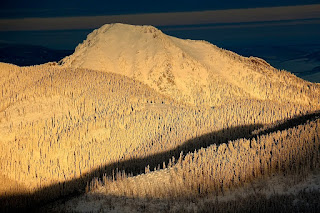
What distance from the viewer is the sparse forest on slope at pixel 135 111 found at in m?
20.6

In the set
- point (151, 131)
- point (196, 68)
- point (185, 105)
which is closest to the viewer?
point (151, 131)

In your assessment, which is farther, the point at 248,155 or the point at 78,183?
the point at 78,183

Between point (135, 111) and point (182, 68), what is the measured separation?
8.39 meters

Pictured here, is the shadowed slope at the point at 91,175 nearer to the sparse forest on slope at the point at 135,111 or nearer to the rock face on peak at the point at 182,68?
the sparse forest on slope at the point at 135,111

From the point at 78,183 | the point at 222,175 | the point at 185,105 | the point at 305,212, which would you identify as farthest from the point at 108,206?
the point at 185,105

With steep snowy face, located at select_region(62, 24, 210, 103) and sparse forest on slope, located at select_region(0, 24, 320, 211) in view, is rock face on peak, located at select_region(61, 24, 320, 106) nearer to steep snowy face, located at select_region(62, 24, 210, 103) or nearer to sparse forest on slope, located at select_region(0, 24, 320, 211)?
steep snowy face, located at select_region(62, 24, 210, 103)

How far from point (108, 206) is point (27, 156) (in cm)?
1067

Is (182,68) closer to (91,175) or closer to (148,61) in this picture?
(148,61)

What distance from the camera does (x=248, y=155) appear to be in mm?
16047

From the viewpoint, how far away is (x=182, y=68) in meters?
33.0

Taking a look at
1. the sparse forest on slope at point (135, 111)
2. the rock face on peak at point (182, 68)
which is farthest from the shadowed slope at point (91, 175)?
the rock face on peak at point (182, 68)

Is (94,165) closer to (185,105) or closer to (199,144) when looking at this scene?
(199,144)

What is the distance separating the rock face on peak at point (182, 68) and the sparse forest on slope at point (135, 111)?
0.10m

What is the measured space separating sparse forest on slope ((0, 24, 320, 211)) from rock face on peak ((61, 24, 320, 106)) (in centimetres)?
10
